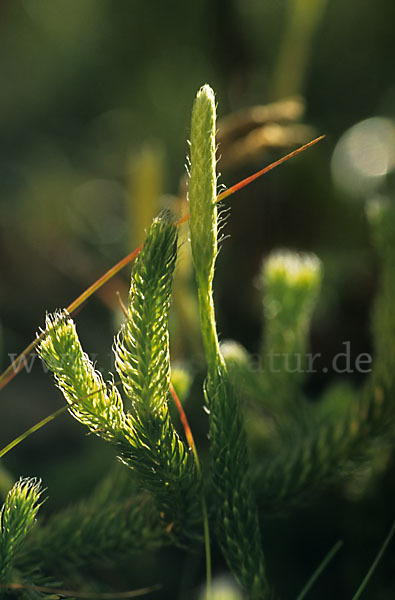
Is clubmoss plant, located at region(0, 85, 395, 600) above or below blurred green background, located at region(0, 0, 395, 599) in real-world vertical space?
below

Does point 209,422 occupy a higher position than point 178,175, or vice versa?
point 178,175

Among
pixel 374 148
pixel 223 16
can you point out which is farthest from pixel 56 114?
pixel 374 148

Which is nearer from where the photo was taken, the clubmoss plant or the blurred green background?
the clubmoss plant

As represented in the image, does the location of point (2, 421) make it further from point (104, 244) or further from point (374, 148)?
point (374, 148)

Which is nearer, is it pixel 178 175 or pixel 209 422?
pixel 209 422

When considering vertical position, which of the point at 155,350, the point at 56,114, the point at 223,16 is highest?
the point at 56,114
